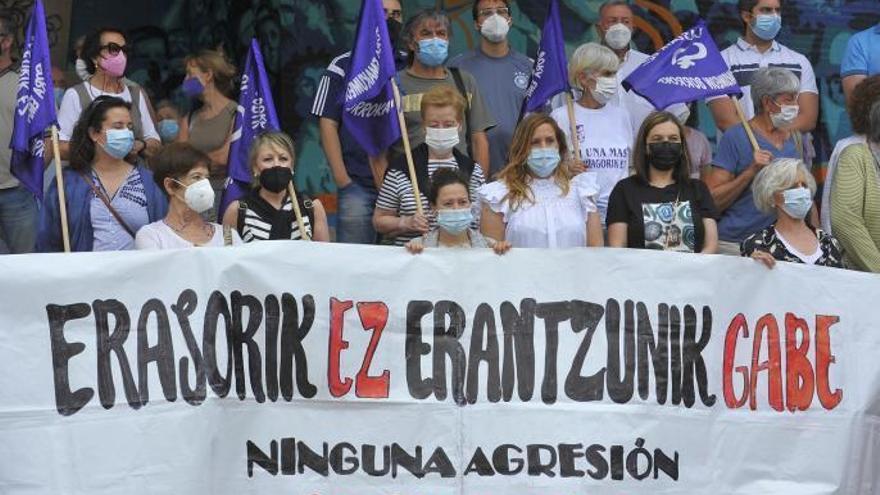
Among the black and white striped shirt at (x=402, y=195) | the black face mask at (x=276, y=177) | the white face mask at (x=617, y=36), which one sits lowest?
the black and white striped shirt at (x=402, y=195)

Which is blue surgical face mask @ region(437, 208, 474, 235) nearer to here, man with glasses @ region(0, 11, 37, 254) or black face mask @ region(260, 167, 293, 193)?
black face mask @ region(260, 167, 293, 193)

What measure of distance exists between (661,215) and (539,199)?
0.59m

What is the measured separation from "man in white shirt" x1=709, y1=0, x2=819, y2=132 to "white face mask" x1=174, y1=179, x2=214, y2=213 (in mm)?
3568

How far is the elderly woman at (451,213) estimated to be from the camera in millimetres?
10250

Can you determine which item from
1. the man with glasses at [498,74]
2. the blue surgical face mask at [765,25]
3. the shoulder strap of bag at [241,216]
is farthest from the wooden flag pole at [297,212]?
the blue surgical face mask at [765,25]

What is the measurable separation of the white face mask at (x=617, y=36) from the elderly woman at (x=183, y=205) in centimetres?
304

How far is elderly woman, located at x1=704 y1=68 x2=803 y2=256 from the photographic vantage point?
11.6 metres

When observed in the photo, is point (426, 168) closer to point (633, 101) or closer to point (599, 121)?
point (599, 121)

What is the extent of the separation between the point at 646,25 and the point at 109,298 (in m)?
5.99

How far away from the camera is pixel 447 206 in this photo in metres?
10.3

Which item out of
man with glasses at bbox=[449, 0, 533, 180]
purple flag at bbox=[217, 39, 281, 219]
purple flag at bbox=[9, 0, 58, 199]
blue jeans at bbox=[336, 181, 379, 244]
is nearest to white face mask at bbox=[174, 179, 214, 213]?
purple flag at bbox=[9, 0, 58, 199]

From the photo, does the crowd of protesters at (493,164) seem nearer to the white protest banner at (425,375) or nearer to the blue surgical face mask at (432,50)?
the blue surgical face mask at (432,50)

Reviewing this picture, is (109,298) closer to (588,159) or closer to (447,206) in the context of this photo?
(447,206)

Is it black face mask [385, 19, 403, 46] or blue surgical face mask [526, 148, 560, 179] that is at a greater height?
black face mask [385, 19, 403, 46]
